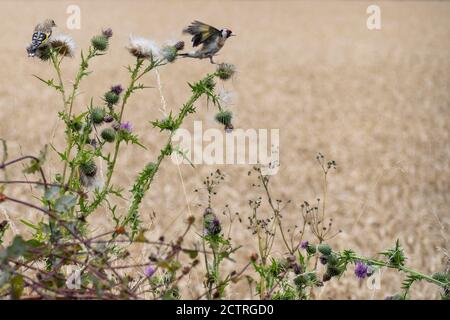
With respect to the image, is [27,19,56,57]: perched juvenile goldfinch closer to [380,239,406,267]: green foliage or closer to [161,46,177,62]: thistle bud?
[161,46,177,62]: thistle bud

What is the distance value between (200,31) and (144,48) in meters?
0.16

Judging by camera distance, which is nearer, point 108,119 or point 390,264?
point 390,264

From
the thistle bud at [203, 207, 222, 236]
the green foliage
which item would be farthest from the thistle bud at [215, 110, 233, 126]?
the green foliage

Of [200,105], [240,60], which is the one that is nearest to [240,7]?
[240,60]

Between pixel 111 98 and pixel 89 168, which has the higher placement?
pixel 111 98

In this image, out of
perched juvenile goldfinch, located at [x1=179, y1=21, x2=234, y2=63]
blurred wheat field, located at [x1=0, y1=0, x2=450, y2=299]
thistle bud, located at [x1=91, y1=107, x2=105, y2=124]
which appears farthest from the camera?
blurred wheat field, located at [x1=0, y1=0, x2=450, y2=299]

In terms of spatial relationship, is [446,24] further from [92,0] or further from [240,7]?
[92,0]

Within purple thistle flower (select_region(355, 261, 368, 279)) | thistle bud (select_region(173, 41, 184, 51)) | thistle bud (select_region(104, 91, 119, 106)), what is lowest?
purple thistle flower (select_region(355, 261, 368, 279))

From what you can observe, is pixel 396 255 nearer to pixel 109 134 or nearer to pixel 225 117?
pixel 225 117

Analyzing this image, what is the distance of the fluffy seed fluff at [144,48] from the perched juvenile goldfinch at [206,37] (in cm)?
9

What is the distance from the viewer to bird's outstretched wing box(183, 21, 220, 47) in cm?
214

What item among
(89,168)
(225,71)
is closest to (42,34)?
(89,168)

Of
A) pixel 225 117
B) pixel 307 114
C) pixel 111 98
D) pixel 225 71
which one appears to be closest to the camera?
pixel 225 71

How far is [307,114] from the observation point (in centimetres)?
1186
